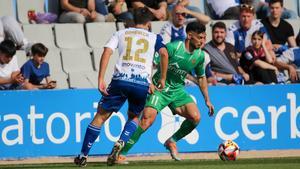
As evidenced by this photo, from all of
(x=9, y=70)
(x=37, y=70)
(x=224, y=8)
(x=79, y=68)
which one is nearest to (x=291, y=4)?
(x=224, y=8)

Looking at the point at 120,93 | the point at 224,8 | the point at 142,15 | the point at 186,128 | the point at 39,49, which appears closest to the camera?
the point at 142,15

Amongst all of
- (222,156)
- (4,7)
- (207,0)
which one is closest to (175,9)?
(207,0)

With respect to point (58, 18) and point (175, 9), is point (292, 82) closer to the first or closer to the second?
point (175, 9)

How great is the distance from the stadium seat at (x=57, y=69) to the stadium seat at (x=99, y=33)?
86 cm

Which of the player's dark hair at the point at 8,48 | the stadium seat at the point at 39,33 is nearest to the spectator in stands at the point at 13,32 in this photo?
the stadium seat at the point at 39,33

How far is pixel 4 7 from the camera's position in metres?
18.8

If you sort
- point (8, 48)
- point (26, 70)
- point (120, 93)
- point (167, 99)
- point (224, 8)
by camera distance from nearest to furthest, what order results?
point (120, 93), point (167, 99), point (8, 48), point (26, 70), point (224, 8)

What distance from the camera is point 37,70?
666 inches

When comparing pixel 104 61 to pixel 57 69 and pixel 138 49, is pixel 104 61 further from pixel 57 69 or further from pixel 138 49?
pixel 57 69

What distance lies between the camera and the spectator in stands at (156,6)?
1917 centimetres

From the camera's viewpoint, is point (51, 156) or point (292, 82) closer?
point (51, 156)

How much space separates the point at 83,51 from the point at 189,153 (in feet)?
10.1

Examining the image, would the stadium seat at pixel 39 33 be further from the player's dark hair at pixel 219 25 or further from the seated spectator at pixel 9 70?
the player's dark hair at pixel 219 25

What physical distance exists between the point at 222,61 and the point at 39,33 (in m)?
3.48
